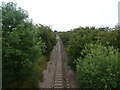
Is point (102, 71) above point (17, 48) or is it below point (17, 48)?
below

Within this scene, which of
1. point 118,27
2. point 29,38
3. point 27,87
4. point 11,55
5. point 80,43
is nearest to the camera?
point 11,55

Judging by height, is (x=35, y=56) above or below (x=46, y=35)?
below

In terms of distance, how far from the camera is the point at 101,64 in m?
11.5

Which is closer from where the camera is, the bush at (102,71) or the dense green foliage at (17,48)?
the bush at (102,71)

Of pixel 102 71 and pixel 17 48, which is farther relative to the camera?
pixel 17 48

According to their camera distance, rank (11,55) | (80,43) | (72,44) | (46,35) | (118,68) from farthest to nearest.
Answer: (46,35)
(72,44)
(80,43)
(11,55)
(118,68)

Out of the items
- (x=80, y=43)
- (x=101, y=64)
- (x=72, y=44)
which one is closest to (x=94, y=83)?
(x=101, y=64)

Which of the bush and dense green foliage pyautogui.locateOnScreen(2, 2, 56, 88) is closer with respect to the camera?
the bush

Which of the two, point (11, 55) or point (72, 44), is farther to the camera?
point (72, 44)

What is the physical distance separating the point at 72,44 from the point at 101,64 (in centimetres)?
1195

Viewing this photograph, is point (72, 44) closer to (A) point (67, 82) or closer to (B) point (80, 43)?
(B) point (80, 43)

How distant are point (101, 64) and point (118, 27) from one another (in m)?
8.20

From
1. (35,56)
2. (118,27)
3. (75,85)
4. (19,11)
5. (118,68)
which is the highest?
(19,11)

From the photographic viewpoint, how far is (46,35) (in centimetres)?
2981
